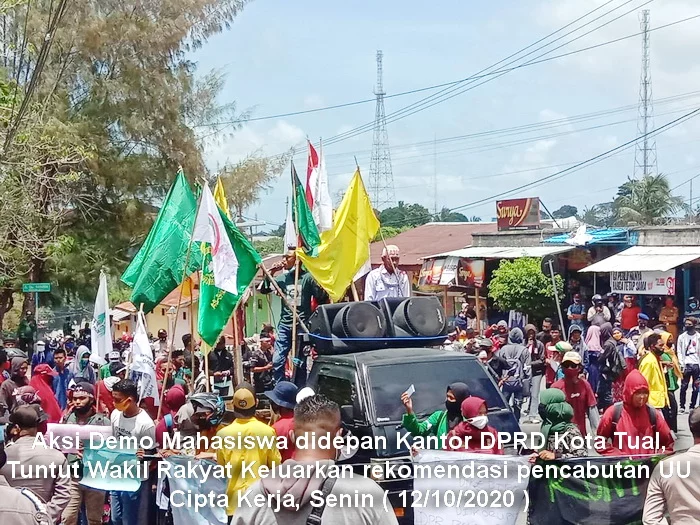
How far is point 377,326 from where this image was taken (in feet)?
31.0

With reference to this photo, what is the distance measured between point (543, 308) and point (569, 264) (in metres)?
1.94

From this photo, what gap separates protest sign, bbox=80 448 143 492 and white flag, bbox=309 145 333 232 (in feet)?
18.7

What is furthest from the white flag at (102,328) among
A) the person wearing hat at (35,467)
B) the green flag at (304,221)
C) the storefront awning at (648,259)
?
the storefront awning at (648,259)

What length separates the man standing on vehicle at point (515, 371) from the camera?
14.5 meters

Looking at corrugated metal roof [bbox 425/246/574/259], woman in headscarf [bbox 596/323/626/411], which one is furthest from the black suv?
corrugated metal roof [bbox 425/246/574/259]

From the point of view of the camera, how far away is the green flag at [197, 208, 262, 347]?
1087 centimetres

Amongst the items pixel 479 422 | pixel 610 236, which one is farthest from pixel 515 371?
pixel 610 236

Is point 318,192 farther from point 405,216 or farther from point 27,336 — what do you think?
point 405,216

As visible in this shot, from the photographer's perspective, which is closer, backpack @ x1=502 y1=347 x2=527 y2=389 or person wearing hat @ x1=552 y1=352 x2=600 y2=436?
person wearing hat @ x1=552 y1=352 x2=600 y2=436

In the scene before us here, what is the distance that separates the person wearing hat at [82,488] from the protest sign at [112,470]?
9 centimetres

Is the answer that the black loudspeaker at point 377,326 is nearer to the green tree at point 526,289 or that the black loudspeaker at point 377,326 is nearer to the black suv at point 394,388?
the black suv at point 394,388

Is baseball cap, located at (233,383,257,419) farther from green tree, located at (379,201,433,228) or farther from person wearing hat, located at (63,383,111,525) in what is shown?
green tree, located at (379,201,433,228)

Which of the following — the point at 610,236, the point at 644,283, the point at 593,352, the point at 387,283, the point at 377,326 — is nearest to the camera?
the point at 377,326

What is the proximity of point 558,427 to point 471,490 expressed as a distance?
1.29 m
